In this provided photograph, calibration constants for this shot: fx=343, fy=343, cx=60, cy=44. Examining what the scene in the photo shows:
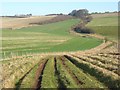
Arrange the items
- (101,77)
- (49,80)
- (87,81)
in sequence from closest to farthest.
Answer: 1. (87,81)
2. (49,80)
3. (101,77)

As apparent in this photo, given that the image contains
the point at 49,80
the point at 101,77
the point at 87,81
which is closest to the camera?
the point at 87,81

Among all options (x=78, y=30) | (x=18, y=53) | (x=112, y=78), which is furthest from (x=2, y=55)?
(x=78, y=30)

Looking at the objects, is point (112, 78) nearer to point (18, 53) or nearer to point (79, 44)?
point (18, 53)

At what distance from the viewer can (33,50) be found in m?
61.7

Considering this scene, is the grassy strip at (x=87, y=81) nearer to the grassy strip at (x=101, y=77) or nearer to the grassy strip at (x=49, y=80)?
the grassy strip at (x=101, y=77)

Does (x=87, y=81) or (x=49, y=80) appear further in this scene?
(x=49, y=80)

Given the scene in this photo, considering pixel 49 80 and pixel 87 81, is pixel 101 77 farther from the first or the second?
pixel 49 80

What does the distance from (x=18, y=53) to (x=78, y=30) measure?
52758 millimetres

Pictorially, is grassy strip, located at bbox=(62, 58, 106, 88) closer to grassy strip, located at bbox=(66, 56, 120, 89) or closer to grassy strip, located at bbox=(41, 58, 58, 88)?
grassy strip, located at bbox=(66, 56, 120, 89)

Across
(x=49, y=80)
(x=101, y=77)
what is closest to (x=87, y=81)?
(x=101, y=77)

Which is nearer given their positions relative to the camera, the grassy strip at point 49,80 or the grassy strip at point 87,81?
the grassy strip at point 87,81

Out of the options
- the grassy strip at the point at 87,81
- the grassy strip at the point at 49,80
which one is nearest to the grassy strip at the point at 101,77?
the grassy strip at the point at 87,81

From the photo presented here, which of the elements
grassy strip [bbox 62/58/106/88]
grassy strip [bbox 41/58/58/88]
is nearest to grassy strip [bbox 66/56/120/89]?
grassy strip [bbox 62/58/106/88]

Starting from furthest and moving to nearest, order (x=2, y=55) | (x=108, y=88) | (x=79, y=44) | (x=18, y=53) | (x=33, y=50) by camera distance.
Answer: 1. (x=79, y=44)
2. (x=33, y=50)
3. (x=18, y=53)
4. (x=2, y=55)
5. (x=108, y=88)
